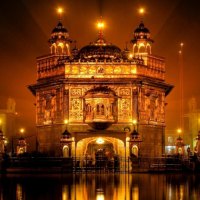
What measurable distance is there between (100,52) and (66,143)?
31.3 feet

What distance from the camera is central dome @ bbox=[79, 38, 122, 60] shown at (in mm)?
57188

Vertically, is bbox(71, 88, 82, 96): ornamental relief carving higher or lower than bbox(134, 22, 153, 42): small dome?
lower

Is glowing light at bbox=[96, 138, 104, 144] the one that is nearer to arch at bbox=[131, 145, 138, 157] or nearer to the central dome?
arch at bbox=[131, 145, 138, 157]

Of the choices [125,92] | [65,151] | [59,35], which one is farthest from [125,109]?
[59,35]

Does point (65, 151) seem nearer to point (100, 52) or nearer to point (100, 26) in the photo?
point (100, 52)

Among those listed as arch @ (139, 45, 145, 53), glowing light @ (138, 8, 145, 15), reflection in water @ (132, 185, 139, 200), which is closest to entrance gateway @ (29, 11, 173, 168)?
arch @ (139, 45, 145, 53)

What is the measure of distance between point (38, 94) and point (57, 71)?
3655mm

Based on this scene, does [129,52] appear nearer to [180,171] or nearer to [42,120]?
[42,120]

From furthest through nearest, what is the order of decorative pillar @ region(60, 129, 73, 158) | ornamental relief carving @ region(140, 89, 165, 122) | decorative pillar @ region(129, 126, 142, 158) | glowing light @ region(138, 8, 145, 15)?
glowing light @ region(138, 8, 145, 15) < ornamental relief carving @ region(140, 89, 165, 122) < decorative pillar @ region(60, 129, 73, 158) < decorative pillar @ region(129, 126, 142, 158)

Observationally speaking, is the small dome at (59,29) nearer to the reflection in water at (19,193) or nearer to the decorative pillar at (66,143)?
the decorative pillar at (66,143)

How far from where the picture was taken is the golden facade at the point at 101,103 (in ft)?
178

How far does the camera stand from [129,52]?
6228cm

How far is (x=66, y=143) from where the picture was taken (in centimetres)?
5328

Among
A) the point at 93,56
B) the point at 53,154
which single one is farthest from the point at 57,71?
the point at 53,154
